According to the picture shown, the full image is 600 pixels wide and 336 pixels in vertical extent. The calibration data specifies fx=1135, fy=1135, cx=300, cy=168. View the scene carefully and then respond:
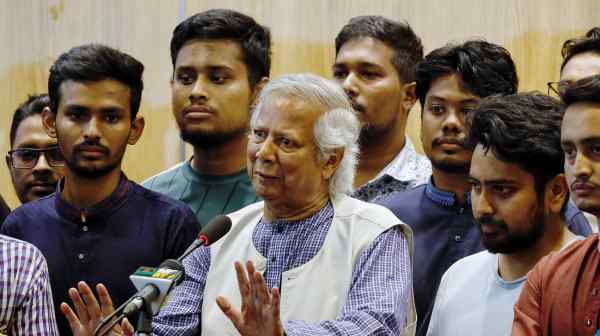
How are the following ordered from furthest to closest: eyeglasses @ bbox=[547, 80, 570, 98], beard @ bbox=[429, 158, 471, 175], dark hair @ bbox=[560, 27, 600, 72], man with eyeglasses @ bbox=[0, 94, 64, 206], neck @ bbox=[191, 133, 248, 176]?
man with eyeglasses @ bbox=[0, 94, 64, 206], neck @ bbox=[191, 133, 248, 176], dark hair @ bbox=[560, 27, 600, 72], beard @ bbox=[429, 158, 471, 175], eyeglasses @ bbox=[547, 80, 570, 98]

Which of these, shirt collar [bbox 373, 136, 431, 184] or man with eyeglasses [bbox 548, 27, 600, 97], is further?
shirt collar [bbox 373, 136, 431, 184]

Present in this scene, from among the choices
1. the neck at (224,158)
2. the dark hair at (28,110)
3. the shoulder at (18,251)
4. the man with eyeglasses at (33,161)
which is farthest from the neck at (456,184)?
the dark hair at (28,110)

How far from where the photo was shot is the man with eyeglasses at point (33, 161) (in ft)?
13.7

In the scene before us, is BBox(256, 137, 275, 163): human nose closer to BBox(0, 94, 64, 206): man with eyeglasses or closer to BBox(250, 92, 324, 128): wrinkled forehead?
BBox(250, 92, 324, 128): wrinkled forehead

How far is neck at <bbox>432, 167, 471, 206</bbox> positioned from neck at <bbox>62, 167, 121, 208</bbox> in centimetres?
103

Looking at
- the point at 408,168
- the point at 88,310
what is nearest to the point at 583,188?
the point at 88,310

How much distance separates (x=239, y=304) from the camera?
2.98 meters

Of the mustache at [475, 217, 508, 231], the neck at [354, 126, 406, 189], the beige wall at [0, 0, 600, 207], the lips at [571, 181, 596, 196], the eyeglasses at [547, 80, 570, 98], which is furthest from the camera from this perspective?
the beige wall at [0, 0, 600, 207]

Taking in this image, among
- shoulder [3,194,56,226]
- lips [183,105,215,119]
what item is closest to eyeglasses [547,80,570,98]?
lips [183,105,215,119]

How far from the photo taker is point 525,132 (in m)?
3.00

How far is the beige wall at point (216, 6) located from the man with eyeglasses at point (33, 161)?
90cm

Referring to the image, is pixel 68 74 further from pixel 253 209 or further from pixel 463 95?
pixel 463 95

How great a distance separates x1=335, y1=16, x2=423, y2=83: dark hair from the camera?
409 cm

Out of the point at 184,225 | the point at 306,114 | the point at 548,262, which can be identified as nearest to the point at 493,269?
the point at 548,262
